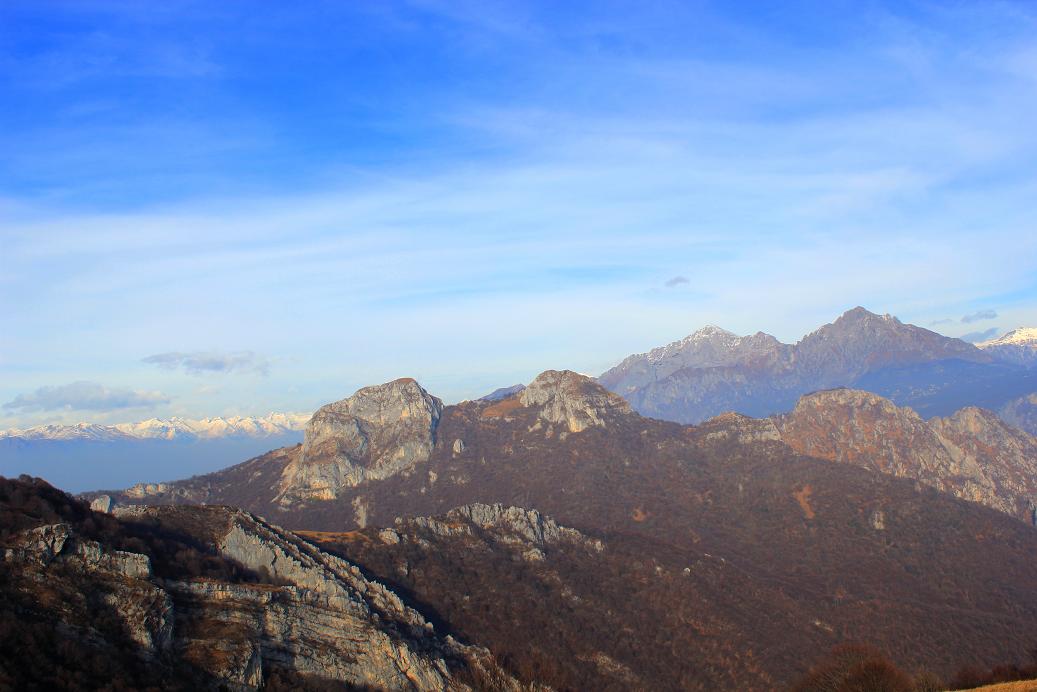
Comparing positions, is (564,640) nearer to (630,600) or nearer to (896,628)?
(630,600)

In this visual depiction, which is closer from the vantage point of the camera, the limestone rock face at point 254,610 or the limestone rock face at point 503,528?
the limestone rock face at point 254,610

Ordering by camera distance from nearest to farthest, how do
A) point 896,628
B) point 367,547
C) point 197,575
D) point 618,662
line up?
1. point 197,575
2. point 618,662
3. point 367,547
4. point 896,628

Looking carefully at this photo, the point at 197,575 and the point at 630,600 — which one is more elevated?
the point at 197,575

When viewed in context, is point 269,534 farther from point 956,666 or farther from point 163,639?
point 956,666

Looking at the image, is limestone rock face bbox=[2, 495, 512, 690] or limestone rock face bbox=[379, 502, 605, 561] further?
limestone rock face bbox=[379, 502, 605, 561]

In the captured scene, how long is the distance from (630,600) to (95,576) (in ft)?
322

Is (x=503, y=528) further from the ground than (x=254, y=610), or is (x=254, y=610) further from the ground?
(x=254, y=610)

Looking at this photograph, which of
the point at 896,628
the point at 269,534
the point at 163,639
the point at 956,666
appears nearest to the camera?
the point at 163,639

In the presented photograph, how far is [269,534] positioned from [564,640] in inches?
2003

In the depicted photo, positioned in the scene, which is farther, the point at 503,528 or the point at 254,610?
the point at 503,528

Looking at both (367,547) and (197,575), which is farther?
(367,547)

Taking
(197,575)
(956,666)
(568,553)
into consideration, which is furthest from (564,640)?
(956,666)

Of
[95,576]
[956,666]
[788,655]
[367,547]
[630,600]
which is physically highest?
[95,576]

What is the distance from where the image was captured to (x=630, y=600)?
14900cm
